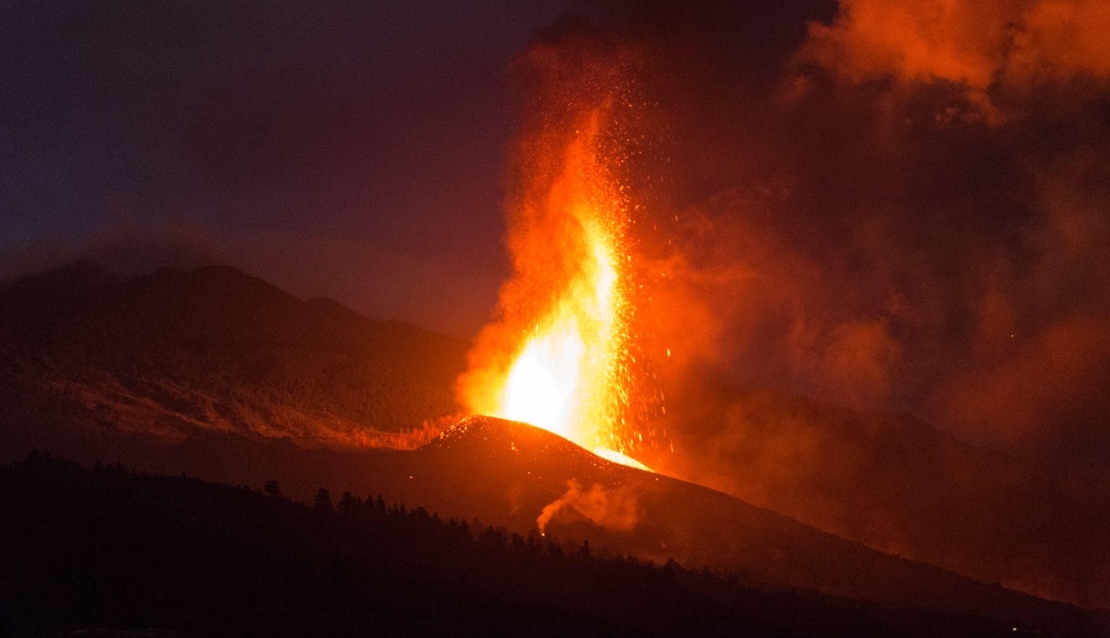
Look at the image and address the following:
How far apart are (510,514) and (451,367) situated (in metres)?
46.9

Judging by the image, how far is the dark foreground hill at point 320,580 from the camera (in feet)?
84.7

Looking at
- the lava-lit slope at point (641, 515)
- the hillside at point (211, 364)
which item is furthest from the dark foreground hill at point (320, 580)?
the hillside at point (211, 364)

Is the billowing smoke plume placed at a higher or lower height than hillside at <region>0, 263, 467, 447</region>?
lower

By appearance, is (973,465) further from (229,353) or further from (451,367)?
(229,353)

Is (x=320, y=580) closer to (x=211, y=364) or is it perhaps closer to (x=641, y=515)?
(x=641, y=515)

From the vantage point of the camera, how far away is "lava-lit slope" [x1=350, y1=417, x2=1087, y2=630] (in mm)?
47250

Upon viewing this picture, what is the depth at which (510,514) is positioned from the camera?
49.8 metres

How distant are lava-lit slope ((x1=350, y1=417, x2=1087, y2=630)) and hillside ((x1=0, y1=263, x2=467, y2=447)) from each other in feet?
43.6

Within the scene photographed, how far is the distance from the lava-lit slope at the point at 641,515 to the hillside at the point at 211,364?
13.3m

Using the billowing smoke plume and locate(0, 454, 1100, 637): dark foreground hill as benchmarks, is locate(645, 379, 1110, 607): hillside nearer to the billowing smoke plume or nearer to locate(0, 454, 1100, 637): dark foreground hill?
the billowing smoke plume

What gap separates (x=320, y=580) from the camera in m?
29.5

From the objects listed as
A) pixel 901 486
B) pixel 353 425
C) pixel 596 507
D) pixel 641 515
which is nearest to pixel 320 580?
pixel 596 507

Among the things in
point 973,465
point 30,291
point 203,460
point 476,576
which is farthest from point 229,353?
point 973,465

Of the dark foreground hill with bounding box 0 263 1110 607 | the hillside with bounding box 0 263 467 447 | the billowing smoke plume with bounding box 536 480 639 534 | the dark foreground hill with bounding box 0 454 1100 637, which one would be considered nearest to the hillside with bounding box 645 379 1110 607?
the dark foreground hill with bounding box 0 263 1110 607
